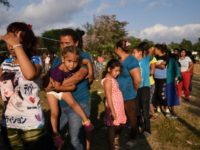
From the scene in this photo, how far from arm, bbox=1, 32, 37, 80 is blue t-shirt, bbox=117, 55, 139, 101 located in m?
3.20

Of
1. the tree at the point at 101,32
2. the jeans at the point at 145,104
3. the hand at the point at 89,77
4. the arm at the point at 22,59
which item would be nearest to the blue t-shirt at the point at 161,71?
the jeans at the point at 145,104

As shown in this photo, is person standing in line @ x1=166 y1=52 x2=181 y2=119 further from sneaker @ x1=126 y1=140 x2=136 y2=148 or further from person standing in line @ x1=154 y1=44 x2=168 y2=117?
sneaker @ x1=126 y1=140 x2=136 y2=148

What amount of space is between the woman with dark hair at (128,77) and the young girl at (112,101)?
34cm

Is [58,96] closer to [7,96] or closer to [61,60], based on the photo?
[61,60]

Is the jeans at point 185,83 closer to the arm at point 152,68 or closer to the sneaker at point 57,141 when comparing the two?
the arm at point 152,68

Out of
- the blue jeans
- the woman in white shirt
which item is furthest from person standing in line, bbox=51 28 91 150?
the woman in white shirt

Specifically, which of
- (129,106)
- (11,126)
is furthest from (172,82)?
(11,126)

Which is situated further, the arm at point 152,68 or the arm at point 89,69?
the arm at point 152,68

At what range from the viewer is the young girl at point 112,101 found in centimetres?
540

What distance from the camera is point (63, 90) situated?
422 centimetres

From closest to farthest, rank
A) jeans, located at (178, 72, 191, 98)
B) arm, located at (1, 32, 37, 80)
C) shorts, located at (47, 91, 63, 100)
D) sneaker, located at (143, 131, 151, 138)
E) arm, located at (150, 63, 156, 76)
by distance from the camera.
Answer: arm, located at (1, 32, 37, 80)
shorts, located at (47, 91, 63, 100)
sneaker, located at (143, 131, 151, 138)
arm, located at (150, 63, 156, 76)
jeans, located at (178, 72, 191, 98)

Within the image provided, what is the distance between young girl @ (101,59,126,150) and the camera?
5.40 m

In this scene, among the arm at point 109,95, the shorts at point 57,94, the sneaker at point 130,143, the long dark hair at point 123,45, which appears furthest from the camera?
the sneaker at point 130,143

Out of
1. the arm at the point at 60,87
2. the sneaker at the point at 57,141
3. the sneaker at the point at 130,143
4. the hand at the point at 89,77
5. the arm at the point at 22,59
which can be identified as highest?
the arm at the point at 22,59
